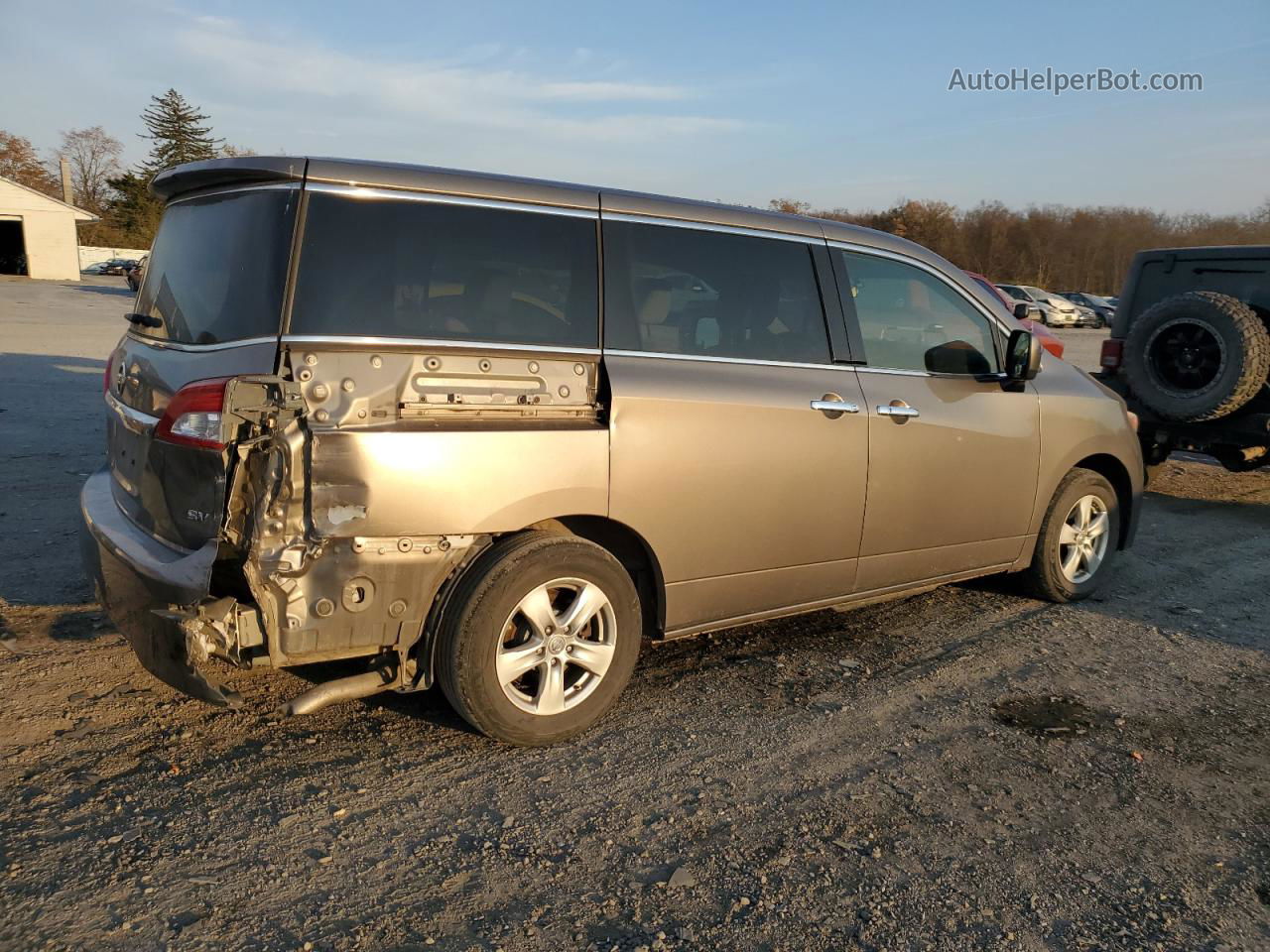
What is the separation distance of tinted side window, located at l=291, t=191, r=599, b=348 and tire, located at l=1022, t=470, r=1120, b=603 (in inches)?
120

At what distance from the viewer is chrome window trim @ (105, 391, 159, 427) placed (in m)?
3.42

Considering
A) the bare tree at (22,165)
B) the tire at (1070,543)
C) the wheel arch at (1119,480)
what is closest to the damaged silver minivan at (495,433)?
the tire at (1070,543)

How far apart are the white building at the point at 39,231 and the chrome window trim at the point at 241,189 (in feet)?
192

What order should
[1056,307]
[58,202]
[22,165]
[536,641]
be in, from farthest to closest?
[22,165] < [58,202] < [1056,307] < [536,641]

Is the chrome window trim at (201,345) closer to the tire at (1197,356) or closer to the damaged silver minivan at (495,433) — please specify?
the damaged silver minivan at (495,433)

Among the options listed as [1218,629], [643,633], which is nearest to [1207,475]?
[1218,629]

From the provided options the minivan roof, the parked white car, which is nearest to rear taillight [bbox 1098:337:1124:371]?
the minivan roof

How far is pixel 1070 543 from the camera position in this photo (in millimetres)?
5457

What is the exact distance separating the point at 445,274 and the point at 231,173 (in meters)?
0.82

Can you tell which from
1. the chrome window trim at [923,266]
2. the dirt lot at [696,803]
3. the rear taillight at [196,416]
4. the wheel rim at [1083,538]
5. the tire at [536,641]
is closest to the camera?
the dirt lot at [696,803]

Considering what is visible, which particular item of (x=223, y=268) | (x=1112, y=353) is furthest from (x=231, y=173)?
(x=1112, y=353)

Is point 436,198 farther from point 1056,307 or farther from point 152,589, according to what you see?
point 1056,307

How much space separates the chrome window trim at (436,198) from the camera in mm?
3197

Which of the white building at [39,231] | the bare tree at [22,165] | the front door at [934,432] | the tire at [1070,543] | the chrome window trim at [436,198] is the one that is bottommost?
the tire at [1070,543]
